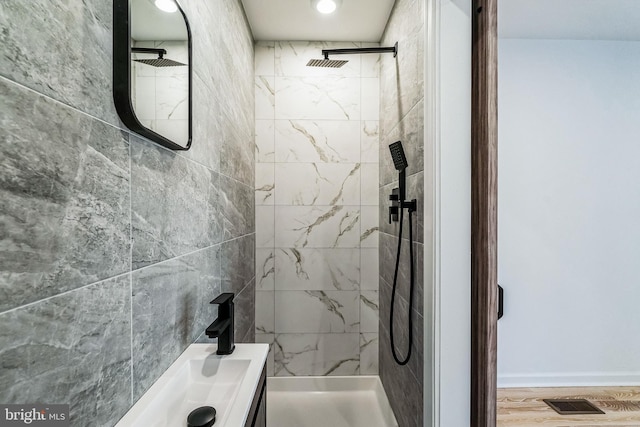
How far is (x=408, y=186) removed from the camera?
4.91 feet

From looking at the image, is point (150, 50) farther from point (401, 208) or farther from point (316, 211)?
point (316, 211)

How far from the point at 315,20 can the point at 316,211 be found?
1.36 m

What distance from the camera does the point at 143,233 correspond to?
74 centimetres

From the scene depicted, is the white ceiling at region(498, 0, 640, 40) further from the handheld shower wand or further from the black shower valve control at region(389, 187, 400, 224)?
the black shower valve control at region(389, 187, 400, 224)

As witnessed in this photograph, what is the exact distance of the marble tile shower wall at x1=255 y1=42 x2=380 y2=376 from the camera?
2199 mm

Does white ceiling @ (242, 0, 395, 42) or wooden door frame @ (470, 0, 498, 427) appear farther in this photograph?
white ceiling @ (242, 0, 395, 42)

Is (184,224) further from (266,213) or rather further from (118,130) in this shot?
(266,213)

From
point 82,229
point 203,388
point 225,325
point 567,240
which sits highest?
point 82,229

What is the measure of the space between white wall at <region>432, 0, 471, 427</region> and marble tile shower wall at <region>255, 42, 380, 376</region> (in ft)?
3.57

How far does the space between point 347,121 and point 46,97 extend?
1.95 m

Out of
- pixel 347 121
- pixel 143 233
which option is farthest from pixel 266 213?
pixel 143 233

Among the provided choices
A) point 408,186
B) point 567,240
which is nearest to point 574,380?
point 567,240

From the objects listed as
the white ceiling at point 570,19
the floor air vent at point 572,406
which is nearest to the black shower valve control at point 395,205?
the white ceiling at point 570,19

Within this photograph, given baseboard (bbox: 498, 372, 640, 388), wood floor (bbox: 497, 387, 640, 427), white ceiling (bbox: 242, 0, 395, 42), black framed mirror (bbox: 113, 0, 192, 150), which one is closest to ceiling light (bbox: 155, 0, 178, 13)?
black framed mirror (bbox: 113, 0, 192, 150)
